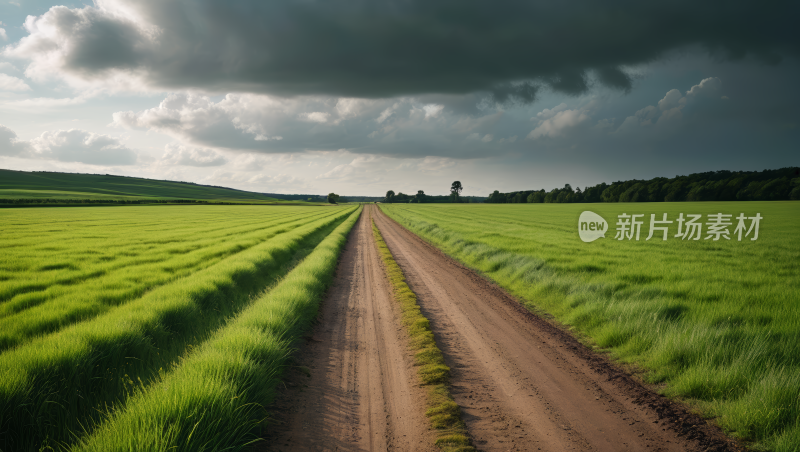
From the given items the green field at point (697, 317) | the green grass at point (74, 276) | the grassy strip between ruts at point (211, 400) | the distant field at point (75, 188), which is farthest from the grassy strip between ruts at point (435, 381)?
the distant field at point (75, 188)

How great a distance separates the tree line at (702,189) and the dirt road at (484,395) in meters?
113

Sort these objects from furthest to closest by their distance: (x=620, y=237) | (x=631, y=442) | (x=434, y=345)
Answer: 1. (x=620, y=237)
2. (x=434, y=345)
3. (x=631, y=442)

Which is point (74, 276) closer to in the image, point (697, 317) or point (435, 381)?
point (435, 381)

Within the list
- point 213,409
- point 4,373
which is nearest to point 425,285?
point 213,409

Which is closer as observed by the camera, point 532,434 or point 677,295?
point 532,434

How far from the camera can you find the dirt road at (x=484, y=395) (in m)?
4.20

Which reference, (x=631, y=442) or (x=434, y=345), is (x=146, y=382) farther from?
(x=631, y=442)

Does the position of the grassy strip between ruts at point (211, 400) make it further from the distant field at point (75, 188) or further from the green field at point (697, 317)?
the distant field at point (75, 188)

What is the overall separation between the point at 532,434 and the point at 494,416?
510 millimetres

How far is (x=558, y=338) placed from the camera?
749 cm

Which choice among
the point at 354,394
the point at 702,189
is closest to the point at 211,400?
the point at 354,394

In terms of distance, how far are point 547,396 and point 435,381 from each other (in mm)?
1670

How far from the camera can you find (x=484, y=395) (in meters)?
5.14

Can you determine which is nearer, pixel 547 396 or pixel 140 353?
pixel 547 396
